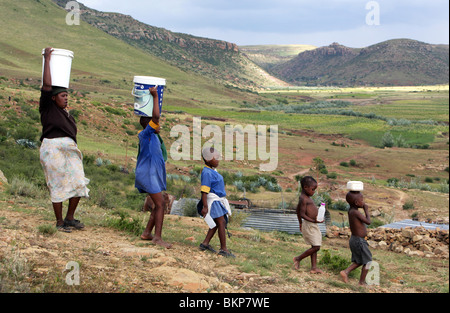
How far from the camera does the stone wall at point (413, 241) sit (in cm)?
976

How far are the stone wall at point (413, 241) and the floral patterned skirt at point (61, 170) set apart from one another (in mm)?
7461

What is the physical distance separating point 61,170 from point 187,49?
135715 millimetres

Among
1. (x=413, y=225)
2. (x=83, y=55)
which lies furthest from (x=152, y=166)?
(x=83, y=55)

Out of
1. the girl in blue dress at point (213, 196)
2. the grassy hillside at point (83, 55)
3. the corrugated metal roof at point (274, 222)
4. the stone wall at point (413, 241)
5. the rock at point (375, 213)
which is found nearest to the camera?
the girl in blue dress at point (213, 196)

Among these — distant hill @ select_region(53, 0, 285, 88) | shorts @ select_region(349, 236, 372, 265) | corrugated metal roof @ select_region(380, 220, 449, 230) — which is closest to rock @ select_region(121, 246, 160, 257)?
shorts @ select_region(349, 236, 372, 265)

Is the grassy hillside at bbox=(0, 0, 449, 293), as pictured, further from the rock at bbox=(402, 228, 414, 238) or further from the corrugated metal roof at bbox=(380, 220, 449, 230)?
the corrugated metal roof at bbox=(380, 220, 449, 230)

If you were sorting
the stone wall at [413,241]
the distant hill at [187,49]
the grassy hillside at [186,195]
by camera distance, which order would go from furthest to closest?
the distant hill at [187,49]
the stone wall at [413,241]
the grassy hillside at [186,195]

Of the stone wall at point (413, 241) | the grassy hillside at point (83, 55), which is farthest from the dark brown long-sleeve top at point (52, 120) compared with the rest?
the grassy hillside at point (83, 55)

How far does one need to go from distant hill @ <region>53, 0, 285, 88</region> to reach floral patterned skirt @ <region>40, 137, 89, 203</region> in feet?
323

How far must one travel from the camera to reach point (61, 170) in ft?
17.9

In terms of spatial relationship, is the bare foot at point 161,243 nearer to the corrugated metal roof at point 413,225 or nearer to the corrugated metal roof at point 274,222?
the corrugated metal roof at point 274,222

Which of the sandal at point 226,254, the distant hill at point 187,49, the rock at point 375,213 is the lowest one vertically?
the rock at point 375,213

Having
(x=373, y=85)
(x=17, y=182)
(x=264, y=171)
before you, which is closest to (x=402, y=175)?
(x=264, y=171)
